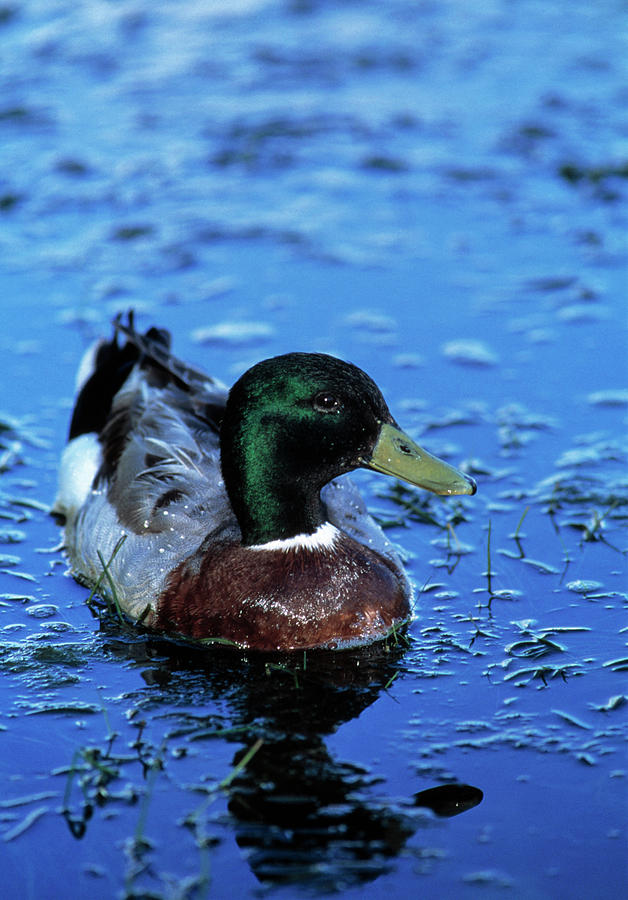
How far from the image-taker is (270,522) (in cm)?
596

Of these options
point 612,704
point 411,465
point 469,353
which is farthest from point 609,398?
point 612,704

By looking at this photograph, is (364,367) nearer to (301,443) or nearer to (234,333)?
(234,333)

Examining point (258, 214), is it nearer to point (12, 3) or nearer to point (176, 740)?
point (12, 3)

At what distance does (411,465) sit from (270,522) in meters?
0.67

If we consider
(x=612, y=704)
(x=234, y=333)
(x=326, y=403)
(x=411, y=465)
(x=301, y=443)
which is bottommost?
(x=612, y=704)

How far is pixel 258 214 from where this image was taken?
1047 centimetres

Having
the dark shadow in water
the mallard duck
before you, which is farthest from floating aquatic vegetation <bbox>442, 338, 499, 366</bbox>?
the dark shadow in water

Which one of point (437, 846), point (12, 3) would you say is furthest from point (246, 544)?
point (12, 3)

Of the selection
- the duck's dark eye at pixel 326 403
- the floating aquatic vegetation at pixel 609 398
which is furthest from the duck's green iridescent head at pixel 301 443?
the floating aquatic vegetation at pixel 609 398

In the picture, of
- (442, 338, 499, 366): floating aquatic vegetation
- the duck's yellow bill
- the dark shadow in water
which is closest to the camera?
Result: the dark shadow in water

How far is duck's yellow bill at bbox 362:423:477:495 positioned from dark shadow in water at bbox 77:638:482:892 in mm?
740

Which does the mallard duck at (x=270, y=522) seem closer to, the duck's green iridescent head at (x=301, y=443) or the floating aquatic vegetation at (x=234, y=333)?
the duck's green iridescent head at (x=301, y=443)

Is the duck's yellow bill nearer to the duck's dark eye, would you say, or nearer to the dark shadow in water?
the duck's dark eye

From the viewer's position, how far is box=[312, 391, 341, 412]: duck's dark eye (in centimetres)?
573
